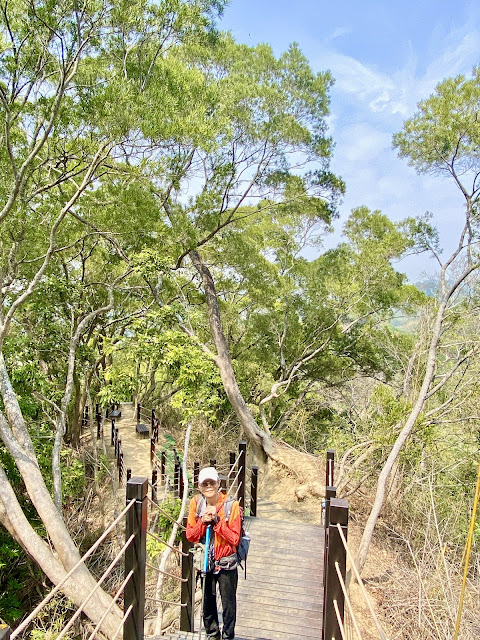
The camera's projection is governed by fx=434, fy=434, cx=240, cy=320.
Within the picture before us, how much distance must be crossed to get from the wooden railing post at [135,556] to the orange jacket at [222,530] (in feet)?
1.04

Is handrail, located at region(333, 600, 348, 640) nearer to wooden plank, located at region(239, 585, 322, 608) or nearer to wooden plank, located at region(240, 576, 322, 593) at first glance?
wooden plank, located at region(239, 585, 322, 608)

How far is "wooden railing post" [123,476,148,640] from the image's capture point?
2.49 m

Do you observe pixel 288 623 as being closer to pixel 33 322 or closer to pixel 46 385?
pixel 46 385

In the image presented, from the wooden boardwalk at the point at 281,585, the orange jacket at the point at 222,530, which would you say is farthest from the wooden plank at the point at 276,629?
the orange jacket at the point at 222,530

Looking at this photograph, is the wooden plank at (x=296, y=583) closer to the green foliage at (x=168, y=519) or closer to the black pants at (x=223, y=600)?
the black pants at (x=223, y=600)

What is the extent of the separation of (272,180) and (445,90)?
145 inches

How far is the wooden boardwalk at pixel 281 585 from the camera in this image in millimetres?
3684

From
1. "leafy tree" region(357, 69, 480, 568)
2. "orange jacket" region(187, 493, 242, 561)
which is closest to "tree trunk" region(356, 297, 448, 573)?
"leafy tree" region(357, 69, 480, 568)

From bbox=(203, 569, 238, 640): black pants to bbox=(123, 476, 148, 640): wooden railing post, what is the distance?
52 centimetres

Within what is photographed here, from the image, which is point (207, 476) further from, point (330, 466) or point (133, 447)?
point (133, 447)

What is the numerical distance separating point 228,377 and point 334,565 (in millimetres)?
7291

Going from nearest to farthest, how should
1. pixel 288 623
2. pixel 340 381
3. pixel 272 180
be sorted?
pixel 288 623
pixel 272 180
pixel 340 381

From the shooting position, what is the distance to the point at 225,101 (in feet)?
26.8

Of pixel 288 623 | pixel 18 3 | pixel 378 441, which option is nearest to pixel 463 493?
pixel 378 441
